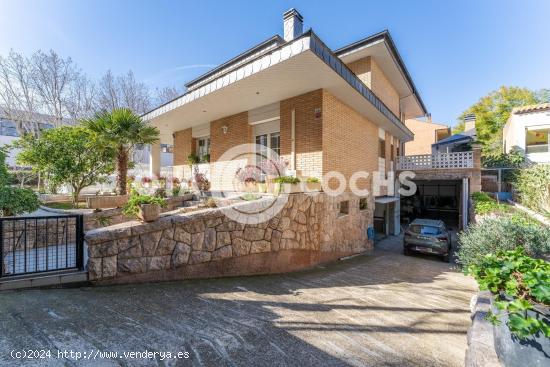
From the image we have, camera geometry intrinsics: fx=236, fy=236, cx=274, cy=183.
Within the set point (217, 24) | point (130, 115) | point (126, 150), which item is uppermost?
point (217, 24)

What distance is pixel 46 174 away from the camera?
27.5 feet

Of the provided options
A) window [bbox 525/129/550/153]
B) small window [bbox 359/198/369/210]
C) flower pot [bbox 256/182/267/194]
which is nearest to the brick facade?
flower pot [bbox 256/182/267/194]

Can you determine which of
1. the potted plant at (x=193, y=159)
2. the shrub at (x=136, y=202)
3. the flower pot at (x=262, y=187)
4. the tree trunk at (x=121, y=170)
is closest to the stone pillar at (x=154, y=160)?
the potted plant at (x=193, y=159)

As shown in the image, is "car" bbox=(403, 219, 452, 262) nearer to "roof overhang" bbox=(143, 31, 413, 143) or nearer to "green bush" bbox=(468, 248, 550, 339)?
"roof overhang" bbox=(143, 31, 413, 143)

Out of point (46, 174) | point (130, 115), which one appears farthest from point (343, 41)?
point (46, 174)

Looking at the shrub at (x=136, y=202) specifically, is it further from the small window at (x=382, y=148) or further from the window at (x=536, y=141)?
the window at (x=536, y=141)

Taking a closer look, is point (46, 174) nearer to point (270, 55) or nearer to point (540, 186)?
point (270, 55)

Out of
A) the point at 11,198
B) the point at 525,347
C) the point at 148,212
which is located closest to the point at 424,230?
the point at 525,347

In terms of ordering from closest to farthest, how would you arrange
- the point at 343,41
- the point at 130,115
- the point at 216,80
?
the point at 216,80, the point at 130,115, the point at 343,41

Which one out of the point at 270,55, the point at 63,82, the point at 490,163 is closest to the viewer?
the point at 270,55

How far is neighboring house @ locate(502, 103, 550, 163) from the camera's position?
15416 millimetres

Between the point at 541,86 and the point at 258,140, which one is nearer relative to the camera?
the point at 258,140

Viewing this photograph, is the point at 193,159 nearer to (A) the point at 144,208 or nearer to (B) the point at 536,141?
(A) the point at 144,208

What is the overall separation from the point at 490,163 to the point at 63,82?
32613 mm
